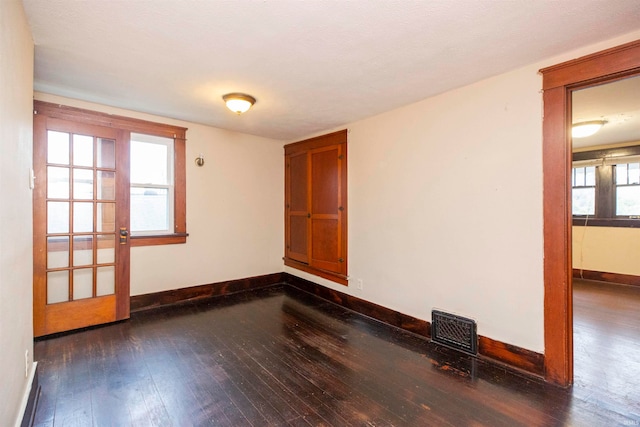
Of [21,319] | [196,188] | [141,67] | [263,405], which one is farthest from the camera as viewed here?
[196,188]

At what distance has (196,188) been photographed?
3.97m

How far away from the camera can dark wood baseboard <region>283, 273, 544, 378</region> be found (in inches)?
87.7

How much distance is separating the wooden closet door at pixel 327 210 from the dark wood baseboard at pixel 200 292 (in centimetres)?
93

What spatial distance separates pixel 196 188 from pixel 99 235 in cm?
124

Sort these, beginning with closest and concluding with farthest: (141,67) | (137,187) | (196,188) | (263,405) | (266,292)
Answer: (263,405) → (141,67) → (137,187) → (196,188) → (266,292)

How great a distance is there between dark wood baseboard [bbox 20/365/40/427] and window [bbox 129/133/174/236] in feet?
6.14

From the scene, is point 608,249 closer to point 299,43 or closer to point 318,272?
point 318,272

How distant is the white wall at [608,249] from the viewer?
4688mm

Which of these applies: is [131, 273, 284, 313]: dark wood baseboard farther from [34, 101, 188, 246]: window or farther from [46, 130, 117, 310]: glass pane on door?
[34, 101, 188, 246]: window

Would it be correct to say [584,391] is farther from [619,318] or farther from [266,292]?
[266,292]

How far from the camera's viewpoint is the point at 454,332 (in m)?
2.64

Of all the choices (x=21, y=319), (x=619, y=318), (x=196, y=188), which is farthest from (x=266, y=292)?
(x=619, y=318)

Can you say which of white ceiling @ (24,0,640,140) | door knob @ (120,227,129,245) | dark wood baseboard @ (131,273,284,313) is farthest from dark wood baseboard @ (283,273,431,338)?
door knob @ (120,227,129,245)

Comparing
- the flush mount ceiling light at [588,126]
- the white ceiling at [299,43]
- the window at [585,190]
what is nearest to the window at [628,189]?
the window at [585,190]
